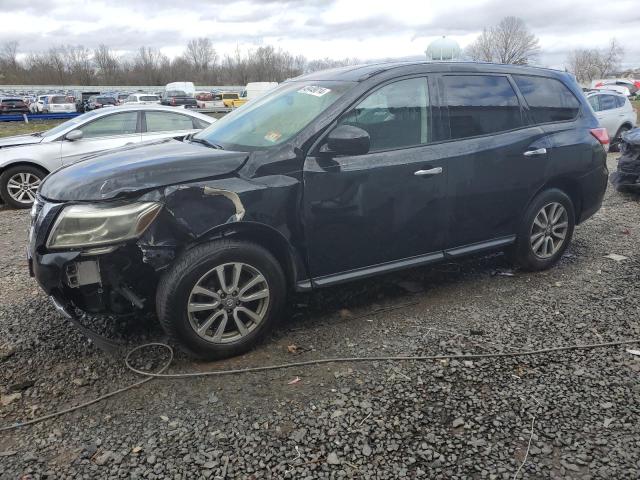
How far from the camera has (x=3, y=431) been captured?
2697 millimetres

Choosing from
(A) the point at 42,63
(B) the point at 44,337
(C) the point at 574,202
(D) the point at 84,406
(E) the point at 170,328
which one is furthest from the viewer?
(A) the point at 42,63

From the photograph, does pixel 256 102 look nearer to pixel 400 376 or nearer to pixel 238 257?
pixel 238 257

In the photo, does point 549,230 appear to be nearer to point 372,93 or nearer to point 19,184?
point 372,93

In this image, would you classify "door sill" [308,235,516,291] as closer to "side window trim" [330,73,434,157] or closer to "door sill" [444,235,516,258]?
"door sill" [444,235,516,258]

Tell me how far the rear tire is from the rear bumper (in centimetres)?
18

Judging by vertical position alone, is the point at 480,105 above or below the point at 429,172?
above

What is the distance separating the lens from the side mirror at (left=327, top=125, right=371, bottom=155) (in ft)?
11.1

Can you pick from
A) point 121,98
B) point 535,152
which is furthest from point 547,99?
point 121,98

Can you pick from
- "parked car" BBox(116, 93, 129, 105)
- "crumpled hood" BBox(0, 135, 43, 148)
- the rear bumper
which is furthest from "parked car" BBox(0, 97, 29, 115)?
the rear bumper

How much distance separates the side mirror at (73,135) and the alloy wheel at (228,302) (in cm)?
604

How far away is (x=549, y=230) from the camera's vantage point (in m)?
4.77

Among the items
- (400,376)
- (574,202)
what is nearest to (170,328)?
(400,376)

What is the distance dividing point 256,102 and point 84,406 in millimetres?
2707

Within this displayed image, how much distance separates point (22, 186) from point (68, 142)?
978 mm
